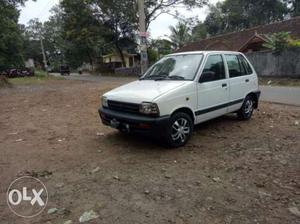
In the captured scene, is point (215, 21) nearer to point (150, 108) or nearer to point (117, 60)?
point (117, 60)

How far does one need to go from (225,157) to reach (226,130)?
1586mm

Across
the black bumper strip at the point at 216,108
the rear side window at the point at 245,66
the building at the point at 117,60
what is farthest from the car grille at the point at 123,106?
the building at the point at 117,60


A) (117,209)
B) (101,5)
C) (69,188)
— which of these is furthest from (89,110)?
(101,5)

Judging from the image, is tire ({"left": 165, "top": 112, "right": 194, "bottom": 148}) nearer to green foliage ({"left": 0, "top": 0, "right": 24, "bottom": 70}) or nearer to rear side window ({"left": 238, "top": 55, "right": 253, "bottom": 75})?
rear side window ({"left": 238, "top": 55, "right": 253, "bottom": 75})

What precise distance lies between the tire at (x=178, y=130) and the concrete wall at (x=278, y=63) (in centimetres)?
1456

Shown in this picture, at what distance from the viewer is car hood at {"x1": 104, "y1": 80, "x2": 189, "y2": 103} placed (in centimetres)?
456

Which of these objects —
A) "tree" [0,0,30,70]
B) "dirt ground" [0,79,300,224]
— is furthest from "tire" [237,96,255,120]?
"tree" [0,0,30,70]

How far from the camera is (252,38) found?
2378cm

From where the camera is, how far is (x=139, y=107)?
4.53 m

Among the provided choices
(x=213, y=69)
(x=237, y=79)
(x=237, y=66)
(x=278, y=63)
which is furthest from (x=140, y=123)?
(x=278, y=63)

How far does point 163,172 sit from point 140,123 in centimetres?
94

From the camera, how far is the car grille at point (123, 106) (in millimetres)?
4606

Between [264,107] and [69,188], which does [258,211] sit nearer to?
[69,188]

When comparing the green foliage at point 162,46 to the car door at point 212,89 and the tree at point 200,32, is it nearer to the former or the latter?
the tree at point 200,32
